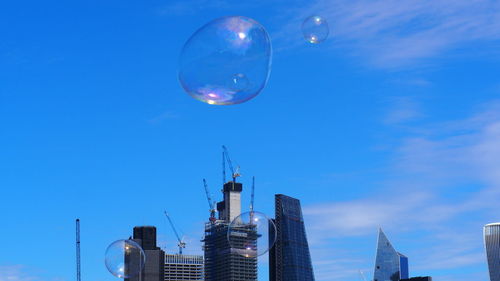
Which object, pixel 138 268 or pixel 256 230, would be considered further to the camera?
pixel 138 268

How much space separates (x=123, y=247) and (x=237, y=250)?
8167 millimetres

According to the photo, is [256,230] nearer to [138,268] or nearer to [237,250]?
[237,250]

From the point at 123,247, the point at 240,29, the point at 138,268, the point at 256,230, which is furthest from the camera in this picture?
the point at 138,268

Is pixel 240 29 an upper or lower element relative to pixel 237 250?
upper

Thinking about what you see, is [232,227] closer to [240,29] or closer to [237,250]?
[237,250]

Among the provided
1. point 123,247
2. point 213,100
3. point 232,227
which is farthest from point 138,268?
point 213,100

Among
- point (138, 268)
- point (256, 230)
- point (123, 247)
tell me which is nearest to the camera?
point (256, 230)

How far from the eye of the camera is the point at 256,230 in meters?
43.7

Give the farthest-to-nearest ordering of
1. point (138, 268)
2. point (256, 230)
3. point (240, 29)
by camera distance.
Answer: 1. point (138, 268)
2. point (256, 230)
3. point (240, 29)

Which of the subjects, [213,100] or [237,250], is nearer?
[213,100]

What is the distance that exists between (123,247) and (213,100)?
69.5 feet

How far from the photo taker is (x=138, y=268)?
52.2 metres

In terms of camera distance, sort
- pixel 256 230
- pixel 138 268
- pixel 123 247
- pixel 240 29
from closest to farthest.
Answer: pixel 240 29 < pixel 256 230 < pixel 123 247 < pixel 138 268

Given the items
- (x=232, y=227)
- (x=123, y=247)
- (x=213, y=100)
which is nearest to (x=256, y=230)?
(x=232, y=227)
